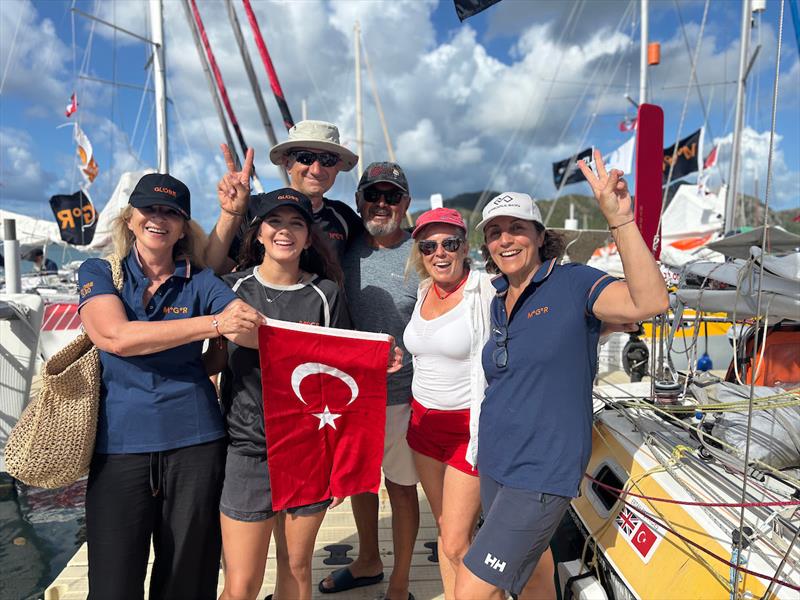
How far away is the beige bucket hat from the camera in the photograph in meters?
3.44

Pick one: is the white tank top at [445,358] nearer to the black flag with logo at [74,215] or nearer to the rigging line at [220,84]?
Result: the rigging line at [220,84]

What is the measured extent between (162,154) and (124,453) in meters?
10.7

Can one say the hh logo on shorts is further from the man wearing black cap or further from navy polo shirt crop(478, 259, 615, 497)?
the man wearing black cap

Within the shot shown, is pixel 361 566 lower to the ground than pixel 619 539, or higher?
lower

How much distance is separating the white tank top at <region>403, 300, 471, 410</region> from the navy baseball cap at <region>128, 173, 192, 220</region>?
1417 millimetres

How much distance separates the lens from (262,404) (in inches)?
104

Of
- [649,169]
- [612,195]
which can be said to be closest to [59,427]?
[612,195]

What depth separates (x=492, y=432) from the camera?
2.49 meters

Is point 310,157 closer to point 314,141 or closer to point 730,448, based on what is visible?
point 314,141

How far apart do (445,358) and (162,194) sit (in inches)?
66.0

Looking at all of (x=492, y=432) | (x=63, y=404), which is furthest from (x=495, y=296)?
(x=63, y=404)

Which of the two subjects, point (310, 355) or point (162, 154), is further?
point (162, 154)

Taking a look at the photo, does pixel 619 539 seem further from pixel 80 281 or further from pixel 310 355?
pixel 80 281

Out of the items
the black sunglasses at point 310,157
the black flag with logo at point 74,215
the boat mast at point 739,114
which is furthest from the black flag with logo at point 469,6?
the black flag with logo at point 74,215
